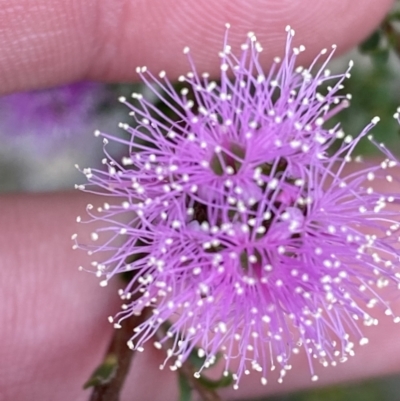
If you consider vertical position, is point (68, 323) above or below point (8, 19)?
below

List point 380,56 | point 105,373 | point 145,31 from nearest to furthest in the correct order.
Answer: point 105,373
point 145,31
point 380,56

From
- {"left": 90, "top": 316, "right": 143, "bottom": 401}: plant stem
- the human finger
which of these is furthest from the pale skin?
{"left": 90, "top": 316, "right": 143, "bottom": 401}: plant stem

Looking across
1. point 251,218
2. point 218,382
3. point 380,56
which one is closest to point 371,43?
point 380,56

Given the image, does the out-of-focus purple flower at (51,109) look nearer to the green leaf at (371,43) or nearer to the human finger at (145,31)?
the human finger at (145,31)

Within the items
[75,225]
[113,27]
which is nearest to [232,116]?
[113,27]

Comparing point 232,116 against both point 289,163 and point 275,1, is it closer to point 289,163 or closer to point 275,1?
point 289,163

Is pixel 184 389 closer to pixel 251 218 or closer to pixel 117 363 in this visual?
pixel 117 363

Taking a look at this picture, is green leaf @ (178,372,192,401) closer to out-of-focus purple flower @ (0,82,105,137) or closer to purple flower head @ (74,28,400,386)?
purple flower head @ (74,28,400,386)
